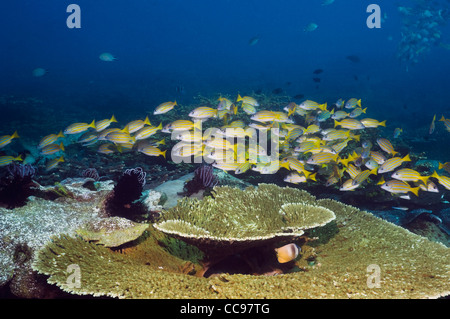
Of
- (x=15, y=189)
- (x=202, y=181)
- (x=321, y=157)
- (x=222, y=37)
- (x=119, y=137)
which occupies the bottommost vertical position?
(x=202, y=181)

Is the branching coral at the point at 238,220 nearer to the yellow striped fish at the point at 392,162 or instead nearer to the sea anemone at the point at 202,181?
the sea anemone at the point at 202,181

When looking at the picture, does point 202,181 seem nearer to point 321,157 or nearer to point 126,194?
point 126,194

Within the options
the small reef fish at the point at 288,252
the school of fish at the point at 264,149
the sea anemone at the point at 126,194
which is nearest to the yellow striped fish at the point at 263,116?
the school of fish at the point at 264,149

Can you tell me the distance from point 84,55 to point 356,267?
128706 mm

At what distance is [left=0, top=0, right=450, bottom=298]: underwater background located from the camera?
6211 millimetres

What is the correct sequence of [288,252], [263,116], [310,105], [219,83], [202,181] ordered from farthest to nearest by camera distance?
[219,83] < [310,105] < [263,116] < [202,181] < [288,252]

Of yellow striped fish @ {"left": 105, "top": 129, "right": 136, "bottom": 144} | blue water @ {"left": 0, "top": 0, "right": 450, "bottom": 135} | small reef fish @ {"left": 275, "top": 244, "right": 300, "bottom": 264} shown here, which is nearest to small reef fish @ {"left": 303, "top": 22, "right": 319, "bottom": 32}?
yellow striped fish @ {"left": 105, "top": 129, "right": 136, "bottom": 144}

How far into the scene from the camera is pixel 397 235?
3.54 m

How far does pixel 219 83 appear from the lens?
47344mm

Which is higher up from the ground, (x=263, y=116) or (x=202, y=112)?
(x=202, y=112)

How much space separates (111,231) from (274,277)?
6.87ft

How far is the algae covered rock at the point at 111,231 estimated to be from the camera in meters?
3.03

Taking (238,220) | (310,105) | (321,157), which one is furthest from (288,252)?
(310,105)

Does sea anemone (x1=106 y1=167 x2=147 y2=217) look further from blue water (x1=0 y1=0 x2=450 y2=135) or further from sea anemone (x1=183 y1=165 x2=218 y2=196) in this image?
blue water (x1=0 y1=0 x2=450 y2=135)
